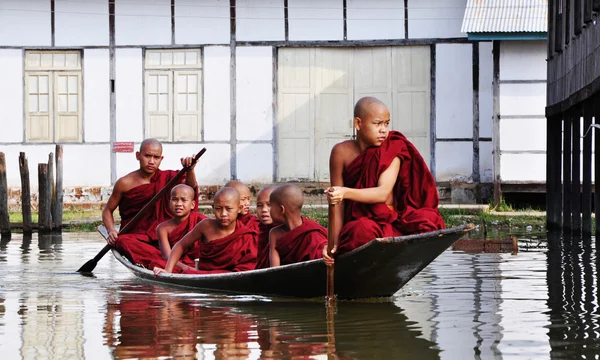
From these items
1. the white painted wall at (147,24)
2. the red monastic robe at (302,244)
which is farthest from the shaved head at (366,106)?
the white painted wall at (147,24)

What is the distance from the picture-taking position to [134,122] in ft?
73.4

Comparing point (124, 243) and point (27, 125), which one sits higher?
point (27, 125)

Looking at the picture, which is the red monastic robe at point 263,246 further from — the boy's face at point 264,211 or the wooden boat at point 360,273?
the wooden boat at point 360,273

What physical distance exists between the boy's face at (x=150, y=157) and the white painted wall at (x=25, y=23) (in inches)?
444

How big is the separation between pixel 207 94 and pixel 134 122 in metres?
1.52

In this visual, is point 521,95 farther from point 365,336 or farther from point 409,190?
point 365,336

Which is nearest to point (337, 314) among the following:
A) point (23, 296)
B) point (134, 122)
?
point (23, 296)

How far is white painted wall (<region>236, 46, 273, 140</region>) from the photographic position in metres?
22.2

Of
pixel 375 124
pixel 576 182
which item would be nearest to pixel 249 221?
pixel 375 124

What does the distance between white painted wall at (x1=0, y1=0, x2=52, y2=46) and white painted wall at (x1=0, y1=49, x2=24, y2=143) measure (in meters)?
0.26

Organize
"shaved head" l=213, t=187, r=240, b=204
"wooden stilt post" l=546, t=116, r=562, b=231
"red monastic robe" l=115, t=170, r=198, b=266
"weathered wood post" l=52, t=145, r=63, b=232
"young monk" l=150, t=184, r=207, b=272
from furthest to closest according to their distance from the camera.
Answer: "weathered wood post" l=52, t=145, r=63, b=232 < "wooden stilt post" l=546, t=116, r=562, b=231 < "red monastic robe" l=115, t=170, r=198, b=266 < "young monk" l=150, t=184, r=207, b=272 < "shaved head" l=213, t=187, r=240, b=204

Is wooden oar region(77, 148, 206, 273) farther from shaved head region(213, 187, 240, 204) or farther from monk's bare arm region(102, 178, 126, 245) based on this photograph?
shaved head region(213, 187, 240, 204)

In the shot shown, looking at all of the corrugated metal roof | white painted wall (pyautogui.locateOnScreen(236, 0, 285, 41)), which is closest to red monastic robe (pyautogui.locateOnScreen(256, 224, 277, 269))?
the corrugated metal roof

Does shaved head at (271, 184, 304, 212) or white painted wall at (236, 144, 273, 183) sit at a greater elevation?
white painted wall at (236, 144, 273, 183)
